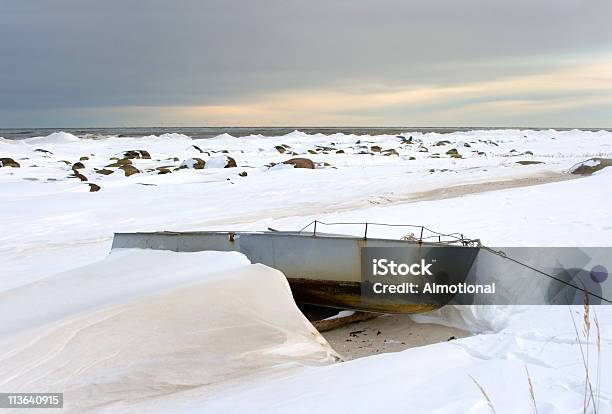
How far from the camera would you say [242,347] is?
14.4 ft

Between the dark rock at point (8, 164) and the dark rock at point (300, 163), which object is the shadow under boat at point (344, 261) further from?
the dark rock at point (8, 164)

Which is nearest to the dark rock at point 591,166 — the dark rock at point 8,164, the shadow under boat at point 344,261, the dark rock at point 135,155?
the shadow under boat at point 344,261

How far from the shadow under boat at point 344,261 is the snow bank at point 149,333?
0.85m

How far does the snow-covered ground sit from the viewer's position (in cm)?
353

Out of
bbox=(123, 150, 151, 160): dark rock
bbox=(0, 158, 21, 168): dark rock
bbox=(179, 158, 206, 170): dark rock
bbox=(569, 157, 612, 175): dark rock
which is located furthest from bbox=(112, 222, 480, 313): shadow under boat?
bbox=(123, 150, 151, 160): dark rock

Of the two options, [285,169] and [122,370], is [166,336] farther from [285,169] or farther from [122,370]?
[285,169]

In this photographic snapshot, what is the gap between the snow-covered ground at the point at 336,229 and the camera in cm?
353

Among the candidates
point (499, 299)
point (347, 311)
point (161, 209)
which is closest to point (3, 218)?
point (161, 209)

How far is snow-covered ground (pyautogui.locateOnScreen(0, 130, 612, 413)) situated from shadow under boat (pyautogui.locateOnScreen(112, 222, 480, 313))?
1.96 ft

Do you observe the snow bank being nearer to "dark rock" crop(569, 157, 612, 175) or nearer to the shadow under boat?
the shadow under boat

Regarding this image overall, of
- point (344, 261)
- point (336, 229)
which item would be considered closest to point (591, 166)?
point (336, 229)

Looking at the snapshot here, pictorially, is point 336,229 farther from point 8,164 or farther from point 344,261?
point 8,164

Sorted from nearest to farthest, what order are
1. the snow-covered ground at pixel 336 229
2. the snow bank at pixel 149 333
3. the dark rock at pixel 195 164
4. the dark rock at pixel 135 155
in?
the snow-covered ground at pixel 336 229 → the snow bank at pixel 149 333 → the dark rock at pixel 195 164 → the dark rock at pixel 135 155

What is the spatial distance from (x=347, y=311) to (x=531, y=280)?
2.26m
